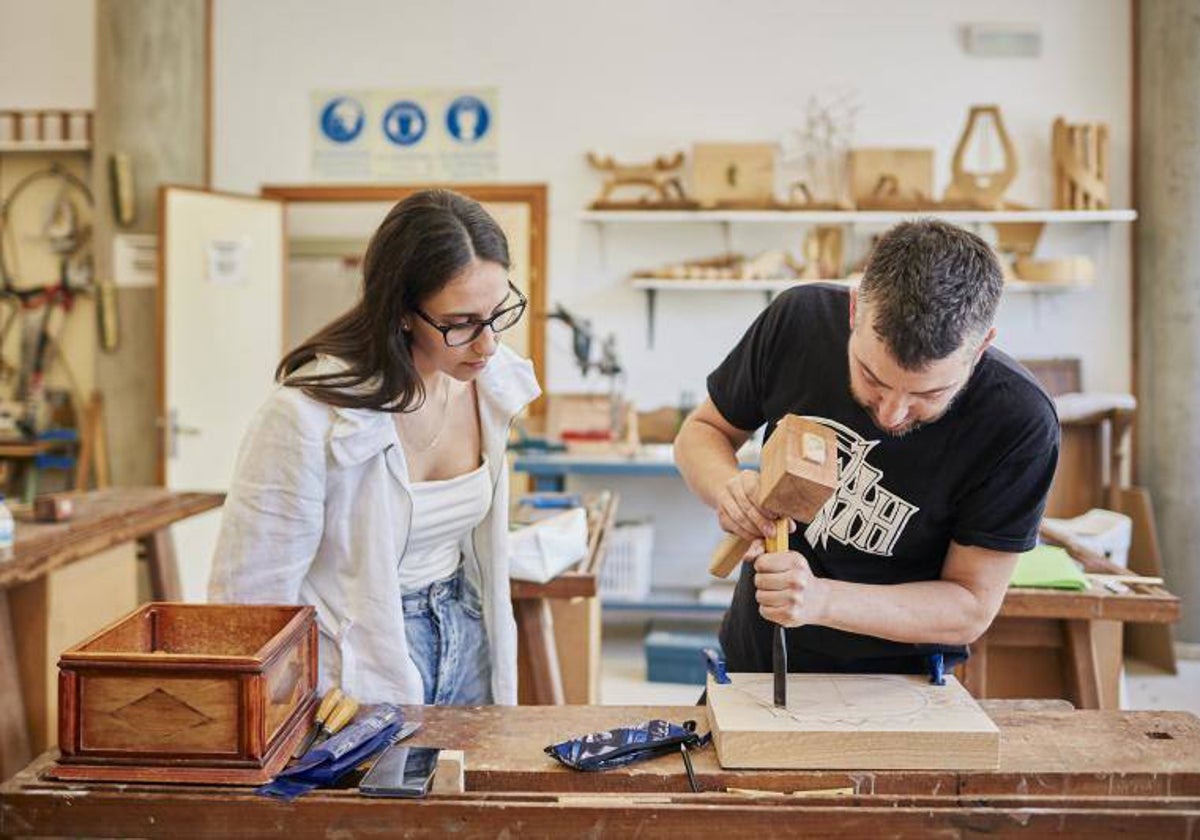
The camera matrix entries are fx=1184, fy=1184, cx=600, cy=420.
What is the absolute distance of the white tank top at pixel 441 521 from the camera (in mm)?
1946

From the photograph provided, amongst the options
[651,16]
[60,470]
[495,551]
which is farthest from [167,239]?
[495,551]

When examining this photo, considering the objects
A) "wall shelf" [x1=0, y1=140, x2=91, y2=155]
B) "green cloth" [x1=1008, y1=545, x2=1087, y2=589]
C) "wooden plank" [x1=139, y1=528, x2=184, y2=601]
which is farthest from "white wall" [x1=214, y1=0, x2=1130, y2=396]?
"green cloth" [x1=1008, y1=545, x2=1087, y2=589]

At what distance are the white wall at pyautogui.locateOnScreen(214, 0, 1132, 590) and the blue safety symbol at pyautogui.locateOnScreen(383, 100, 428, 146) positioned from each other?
12cm

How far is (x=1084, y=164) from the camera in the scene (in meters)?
5.51

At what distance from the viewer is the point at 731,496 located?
5.30ft

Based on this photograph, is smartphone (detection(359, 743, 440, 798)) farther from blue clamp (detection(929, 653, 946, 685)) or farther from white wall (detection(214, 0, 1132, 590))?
white wall (detection(214, 0, 1132, 590))

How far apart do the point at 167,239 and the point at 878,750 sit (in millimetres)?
4782

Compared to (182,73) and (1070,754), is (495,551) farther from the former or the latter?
(182,73)

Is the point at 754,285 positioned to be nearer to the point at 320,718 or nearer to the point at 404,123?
the point at 404,123

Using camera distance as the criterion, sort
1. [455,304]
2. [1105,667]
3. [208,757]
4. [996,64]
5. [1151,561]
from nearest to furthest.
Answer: [208,757] < [455,304] < [1105,667] < [1151,561] < [996,64]

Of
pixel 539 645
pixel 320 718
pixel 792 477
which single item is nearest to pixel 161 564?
pixel 539 645

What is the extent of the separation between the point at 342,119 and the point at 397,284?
14.8 feet

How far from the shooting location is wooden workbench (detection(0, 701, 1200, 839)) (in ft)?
4.44

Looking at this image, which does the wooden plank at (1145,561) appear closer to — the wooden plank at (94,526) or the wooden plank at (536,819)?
the wooden plank at (94,526)
